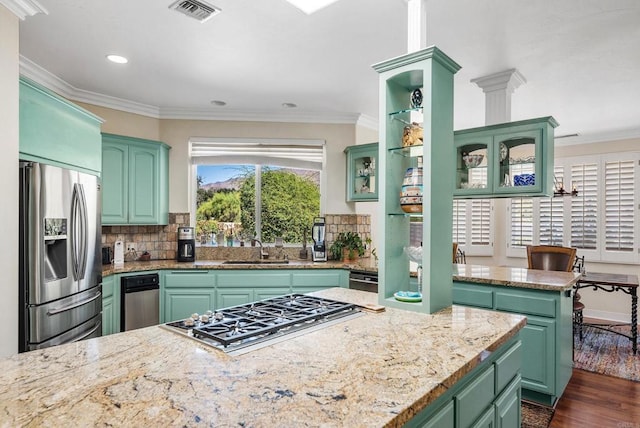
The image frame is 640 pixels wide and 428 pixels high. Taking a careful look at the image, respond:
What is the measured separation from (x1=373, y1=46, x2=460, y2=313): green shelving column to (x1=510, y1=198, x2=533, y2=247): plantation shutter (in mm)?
4894

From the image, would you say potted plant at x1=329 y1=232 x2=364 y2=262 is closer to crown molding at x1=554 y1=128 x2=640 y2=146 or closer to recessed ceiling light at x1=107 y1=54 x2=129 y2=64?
recessed ceiling light at x1=107 y1=54 x2=129 y2=64

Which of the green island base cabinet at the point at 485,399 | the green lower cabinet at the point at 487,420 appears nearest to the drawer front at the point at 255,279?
the green island base cabinet at the point at 485,399

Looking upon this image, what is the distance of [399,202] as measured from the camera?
2066 mm

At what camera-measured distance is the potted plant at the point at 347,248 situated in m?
4.60

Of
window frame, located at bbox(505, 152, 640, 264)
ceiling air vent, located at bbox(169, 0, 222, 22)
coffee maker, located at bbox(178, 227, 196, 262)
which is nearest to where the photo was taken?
ceiling air vent, located at bbox(169, 0, 222, 22)

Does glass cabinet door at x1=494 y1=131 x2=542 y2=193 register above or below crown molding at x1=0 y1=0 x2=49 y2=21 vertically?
below

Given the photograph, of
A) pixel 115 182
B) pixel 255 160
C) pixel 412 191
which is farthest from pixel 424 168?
pixel 115 182

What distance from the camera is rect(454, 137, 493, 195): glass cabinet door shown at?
360 centimetres

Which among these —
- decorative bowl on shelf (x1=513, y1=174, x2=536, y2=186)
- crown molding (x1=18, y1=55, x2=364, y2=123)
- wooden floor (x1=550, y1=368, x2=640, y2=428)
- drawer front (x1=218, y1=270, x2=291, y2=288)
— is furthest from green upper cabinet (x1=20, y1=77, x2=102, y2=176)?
wooden floor (x1=550, y1=368, x2=640, y2=428)

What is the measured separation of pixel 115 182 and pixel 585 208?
631cm

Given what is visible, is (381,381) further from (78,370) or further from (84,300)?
(84,300)

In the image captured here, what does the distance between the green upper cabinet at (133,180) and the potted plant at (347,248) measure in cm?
203

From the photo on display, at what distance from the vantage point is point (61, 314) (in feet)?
8.72

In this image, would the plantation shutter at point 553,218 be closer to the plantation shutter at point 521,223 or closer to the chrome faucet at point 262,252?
the plantation shutter at point 521,223
